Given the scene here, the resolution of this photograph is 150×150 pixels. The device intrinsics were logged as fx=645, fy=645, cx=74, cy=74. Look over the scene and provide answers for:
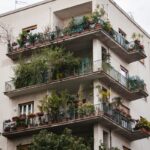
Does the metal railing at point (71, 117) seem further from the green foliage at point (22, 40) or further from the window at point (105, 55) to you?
the green foliage at point (22, 40)

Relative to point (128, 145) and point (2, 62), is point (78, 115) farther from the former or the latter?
point (2, 62)

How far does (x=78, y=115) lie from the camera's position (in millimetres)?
40094

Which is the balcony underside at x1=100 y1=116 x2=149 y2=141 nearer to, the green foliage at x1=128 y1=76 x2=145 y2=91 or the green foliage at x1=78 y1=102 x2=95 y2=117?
the green foliage at x1=78 y1=102 x2=95 y2=117

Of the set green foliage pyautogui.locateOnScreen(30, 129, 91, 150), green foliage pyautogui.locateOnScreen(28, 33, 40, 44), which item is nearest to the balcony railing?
green foliage pyautogui.locateOnScreen(30, 129, 91, 150)

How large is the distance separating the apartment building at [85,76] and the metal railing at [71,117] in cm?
6

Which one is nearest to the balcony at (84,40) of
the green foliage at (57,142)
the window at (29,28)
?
the window at (29,28)

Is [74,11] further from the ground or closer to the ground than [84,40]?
further from the ground

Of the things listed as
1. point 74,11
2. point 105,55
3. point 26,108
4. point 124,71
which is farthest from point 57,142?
point 74,11

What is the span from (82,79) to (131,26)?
9256 millimetres

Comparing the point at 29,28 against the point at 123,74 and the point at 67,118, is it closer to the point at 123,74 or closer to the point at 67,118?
the point at 123,74

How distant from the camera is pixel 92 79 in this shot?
136 ft

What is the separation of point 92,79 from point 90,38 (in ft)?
9.49

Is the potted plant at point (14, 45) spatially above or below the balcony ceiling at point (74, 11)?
below

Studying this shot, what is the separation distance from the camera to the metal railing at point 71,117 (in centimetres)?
3981
